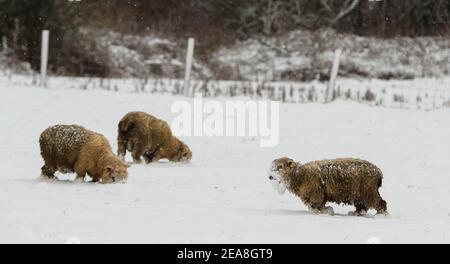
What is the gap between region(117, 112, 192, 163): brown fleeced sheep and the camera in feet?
49.1

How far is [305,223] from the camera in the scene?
9234 mm

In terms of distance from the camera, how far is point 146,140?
15.1 meters

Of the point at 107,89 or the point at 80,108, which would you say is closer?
the point at 80,108

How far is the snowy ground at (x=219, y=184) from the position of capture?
8406mm

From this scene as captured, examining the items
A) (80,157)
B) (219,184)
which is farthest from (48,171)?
(219,184)

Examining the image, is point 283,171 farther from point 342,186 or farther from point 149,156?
point 149,156

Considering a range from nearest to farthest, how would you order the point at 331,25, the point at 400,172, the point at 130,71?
the point at 400,172
the point at 130,71
the point at 331,25

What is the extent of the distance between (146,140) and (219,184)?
2534 millimetres

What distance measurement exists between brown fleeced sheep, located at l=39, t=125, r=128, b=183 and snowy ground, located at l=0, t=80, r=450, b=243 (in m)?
0.26

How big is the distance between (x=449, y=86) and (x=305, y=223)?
64.0 ft

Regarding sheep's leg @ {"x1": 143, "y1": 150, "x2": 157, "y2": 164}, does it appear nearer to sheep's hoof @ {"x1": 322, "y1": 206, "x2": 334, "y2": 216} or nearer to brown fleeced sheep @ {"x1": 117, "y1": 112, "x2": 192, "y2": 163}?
brown fleeced sheep @ {"x1": 117, "y1": 112, "x2": 192, "y2": 163}

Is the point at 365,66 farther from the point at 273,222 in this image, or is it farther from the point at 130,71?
the point at 273,222

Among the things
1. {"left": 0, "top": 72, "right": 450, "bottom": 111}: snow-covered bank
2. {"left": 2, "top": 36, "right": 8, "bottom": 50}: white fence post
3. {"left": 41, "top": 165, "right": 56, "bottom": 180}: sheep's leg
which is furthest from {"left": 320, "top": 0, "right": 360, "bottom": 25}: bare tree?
{"left": 41, "top": 165, "right": 56, "bottom": 180}: sheep's leg

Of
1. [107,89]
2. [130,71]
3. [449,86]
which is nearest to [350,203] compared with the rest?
[107,89]
